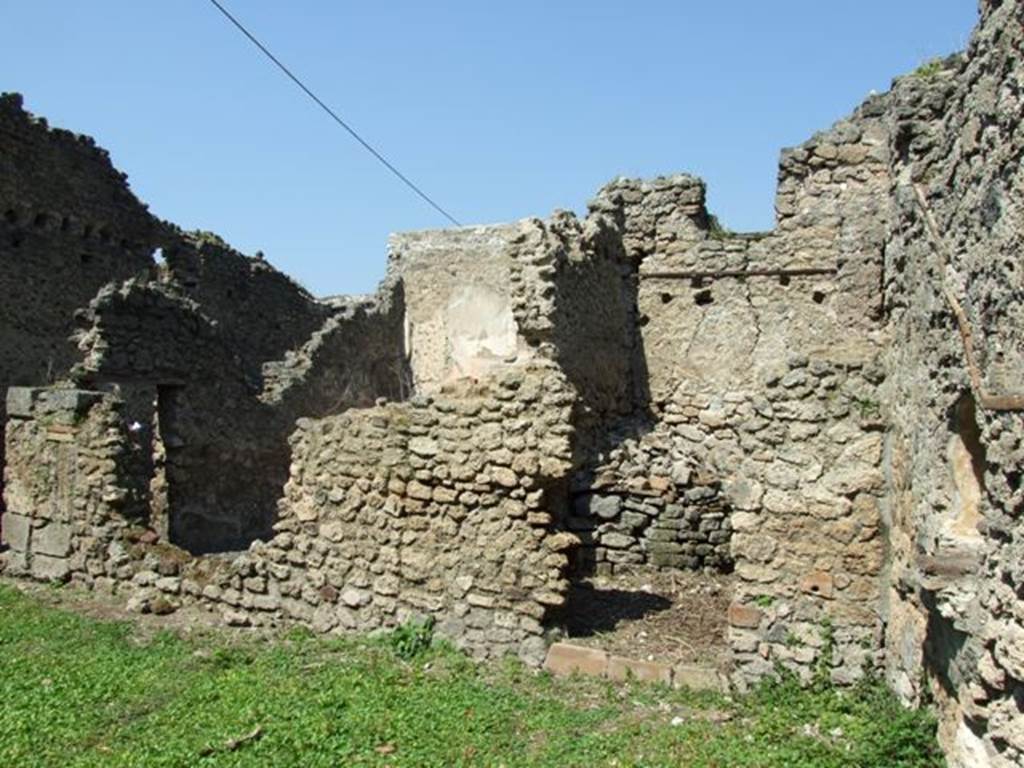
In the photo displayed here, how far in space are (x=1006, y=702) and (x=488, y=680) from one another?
3775 millimetres

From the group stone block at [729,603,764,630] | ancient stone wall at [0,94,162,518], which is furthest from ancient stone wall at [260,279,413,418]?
stone block at [729,603,764,630]

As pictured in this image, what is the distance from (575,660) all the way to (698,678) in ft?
3.01

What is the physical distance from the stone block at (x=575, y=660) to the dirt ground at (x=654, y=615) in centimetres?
22

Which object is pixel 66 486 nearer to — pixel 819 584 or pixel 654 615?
pixel 654 615

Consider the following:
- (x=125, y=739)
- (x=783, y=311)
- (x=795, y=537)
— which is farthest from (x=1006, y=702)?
(x=783, y=311)

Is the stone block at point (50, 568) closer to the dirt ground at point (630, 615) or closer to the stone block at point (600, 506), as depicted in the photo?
the dirt ground at point (630, 615)

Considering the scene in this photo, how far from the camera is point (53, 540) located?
9.81 metres

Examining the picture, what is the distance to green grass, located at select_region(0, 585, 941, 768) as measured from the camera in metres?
5.31

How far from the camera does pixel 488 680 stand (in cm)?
679

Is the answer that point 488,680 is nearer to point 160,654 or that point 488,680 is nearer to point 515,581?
point 515,581

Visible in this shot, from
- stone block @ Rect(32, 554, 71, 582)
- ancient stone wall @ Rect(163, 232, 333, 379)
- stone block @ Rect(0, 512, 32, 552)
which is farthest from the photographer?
ancient stone wall @ Rect(163, 232, 333, 379)

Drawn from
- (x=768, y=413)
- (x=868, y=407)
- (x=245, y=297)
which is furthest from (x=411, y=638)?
(x=245, y=297)

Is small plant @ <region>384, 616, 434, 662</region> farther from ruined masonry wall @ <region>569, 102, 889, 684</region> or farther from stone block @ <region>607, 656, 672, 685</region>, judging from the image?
ruined masonry wall @ <region>569, 102, 889, 684</region>

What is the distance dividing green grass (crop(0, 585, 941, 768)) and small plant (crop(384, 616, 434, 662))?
2cm
